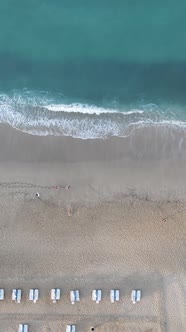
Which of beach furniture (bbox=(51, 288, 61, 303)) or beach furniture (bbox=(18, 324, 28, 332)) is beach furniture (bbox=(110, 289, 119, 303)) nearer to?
beach furniture (bbox=(51, 288, 61, 303))

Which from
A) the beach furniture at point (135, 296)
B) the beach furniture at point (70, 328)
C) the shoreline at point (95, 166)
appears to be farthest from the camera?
the shoreline at point (95, 166)

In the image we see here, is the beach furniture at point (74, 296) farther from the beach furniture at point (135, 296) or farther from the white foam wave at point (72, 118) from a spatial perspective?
the white foam wave at point (72, 118)

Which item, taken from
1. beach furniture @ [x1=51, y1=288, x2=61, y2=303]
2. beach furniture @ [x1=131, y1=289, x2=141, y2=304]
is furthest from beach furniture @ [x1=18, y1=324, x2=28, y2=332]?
beach furniture @ [x1=131, y1=289, x2=141, y2=304]

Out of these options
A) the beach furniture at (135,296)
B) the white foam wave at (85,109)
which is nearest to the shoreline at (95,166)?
the white foam wave at (85,109)

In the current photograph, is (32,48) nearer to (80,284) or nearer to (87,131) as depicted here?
(87,131)

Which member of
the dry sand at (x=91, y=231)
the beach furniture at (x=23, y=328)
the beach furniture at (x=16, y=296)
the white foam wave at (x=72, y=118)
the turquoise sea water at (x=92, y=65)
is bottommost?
the beach furniture at (x=23, y=328)

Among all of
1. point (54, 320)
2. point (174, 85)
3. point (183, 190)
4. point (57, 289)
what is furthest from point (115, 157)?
point (54, 320)

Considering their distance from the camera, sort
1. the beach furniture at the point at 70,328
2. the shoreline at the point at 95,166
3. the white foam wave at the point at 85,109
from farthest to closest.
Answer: the white foam wave at the point at 85,109 < the shoreline at the point at 95,166 < the beach furniture at the point at 70,328
